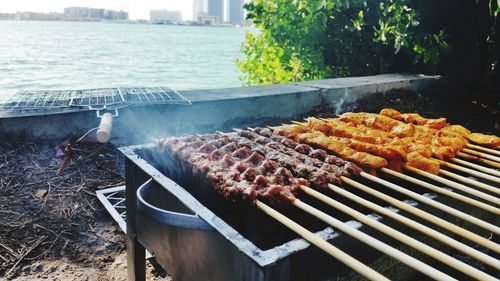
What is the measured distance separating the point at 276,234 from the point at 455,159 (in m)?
1.72

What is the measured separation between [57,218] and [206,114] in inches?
89.6

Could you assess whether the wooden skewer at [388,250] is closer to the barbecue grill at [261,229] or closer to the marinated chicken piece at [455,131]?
the barbecue grill at [261,229]

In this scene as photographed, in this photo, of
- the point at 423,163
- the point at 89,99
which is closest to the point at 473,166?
the point at 423,163

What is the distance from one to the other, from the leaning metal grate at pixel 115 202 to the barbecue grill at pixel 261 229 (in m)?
1.22

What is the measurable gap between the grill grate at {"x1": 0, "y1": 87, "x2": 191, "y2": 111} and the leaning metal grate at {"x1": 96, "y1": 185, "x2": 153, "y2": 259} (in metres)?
1.01

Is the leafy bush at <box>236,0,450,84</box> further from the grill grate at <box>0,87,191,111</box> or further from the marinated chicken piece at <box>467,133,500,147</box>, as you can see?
the marinated chicken piece at <box>467,133,500,147</box>

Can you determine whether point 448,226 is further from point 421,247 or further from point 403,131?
point 403,131

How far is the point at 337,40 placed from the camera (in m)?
9.39

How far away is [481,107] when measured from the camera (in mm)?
8273

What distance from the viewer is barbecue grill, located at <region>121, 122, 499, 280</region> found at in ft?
5.74

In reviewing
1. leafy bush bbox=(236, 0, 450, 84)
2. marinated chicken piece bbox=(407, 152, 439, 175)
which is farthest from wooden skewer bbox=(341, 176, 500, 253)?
leafy bush bbox=(236, 0, 450, 84)

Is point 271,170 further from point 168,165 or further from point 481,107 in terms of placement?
point 481,107

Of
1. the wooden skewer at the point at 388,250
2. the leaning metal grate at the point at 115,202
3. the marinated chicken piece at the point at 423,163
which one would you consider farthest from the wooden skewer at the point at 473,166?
the leaning metal grate at the point at 115,202

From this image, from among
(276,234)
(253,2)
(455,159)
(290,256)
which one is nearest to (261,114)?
(455,159)
